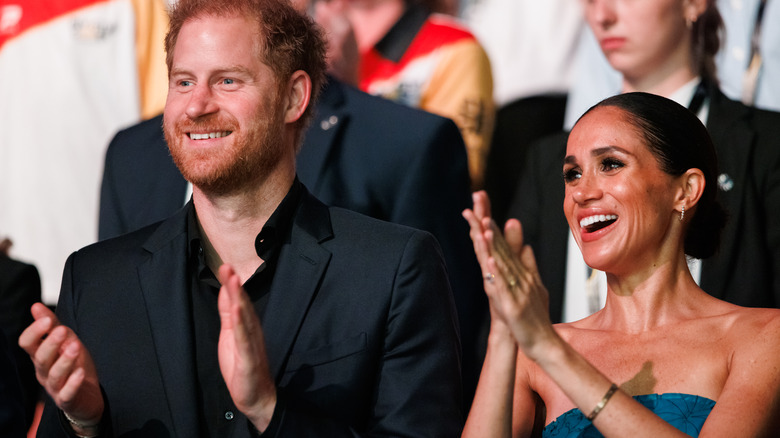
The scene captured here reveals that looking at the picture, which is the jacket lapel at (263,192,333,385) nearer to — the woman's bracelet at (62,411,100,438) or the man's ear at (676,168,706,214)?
the woman's bracelet at (62,411,100,438)

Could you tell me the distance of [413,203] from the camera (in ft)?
10.9

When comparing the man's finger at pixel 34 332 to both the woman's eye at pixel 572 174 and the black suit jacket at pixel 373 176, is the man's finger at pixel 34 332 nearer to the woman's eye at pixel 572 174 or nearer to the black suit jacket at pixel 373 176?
the black suit jacket at pixel 373 176

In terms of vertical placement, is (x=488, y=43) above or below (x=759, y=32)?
below

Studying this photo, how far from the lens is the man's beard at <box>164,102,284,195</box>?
2678mm

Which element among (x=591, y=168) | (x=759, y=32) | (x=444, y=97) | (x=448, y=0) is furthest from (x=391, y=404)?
(x=448, y=0)

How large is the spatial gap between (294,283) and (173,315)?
28 centimetres

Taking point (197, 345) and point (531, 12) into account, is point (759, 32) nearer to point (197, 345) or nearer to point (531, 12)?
point (531, 12)

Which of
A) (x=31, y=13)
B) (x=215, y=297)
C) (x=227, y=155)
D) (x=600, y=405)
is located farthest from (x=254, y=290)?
(x=31, y=13)

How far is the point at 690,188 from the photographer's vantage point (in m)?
2.70

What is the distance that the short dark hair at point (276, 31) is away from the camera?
282 centimetres

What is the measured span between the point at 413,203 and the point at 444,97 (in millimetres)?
1140

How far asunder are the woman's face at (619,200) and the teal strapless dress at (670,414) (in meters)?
0.32

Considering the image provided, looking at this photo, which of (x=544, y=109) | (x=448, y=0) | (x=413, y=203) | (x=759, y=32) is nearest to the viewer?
(x=413, y=203)

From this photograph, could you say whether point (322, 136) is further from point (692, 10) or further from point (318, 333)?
point (692, 10)
